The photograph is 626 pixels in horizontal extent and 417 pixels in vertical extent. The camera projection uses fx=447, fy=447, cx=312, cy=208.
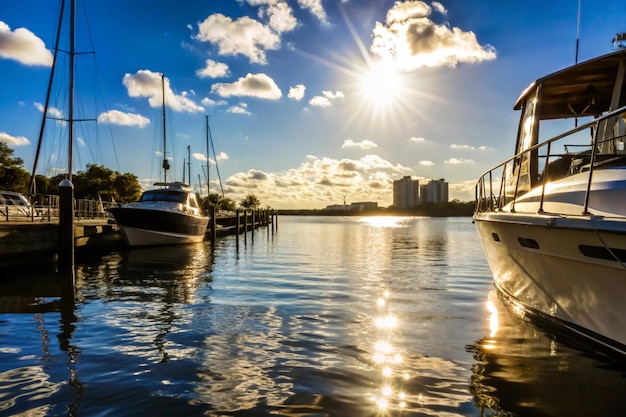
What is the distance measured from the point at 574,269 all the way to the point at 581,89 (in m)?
4.66

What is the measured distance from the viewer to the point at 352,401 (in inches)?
166

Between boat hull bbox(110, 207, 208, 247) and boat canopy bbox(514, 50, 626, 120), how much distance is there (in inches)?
696

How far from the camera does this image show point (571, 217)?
4.88m

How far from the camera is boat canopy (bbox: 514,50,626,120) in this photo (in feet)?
23.4

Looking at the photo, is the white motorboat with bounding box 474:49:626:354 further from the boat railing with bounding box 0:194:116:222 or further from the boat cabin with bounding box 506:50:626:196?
the boat railing with bounding box 0:194:116:222

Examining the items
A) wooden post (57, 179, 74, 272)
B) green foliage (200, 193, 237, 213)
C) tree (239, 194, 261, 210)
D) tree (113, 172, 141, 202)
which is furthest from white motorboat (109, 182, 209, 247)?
tree (239, 194, 261, 210)

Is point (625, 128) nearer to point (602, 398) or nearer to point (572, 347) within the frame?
point (572, 347)

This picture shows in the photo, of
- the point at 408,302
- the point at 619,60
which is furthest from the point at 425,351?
the point at 619,60

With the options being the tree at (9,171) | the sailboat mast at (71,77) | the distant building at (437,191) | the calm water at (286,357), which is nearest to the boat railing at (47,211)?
the sailboat mast at (71,77)

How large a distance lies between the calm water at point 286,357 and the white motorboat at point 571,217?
0.57m

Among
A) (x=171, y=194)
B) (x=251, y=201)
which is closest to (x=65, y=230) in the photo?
(x=171, y=194)

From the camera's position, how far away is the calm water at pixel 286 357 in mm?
4145

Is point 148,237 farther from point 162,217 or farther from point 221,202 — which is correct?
point 221,202

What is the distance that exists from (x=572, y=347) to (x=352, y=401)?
3282 mm
